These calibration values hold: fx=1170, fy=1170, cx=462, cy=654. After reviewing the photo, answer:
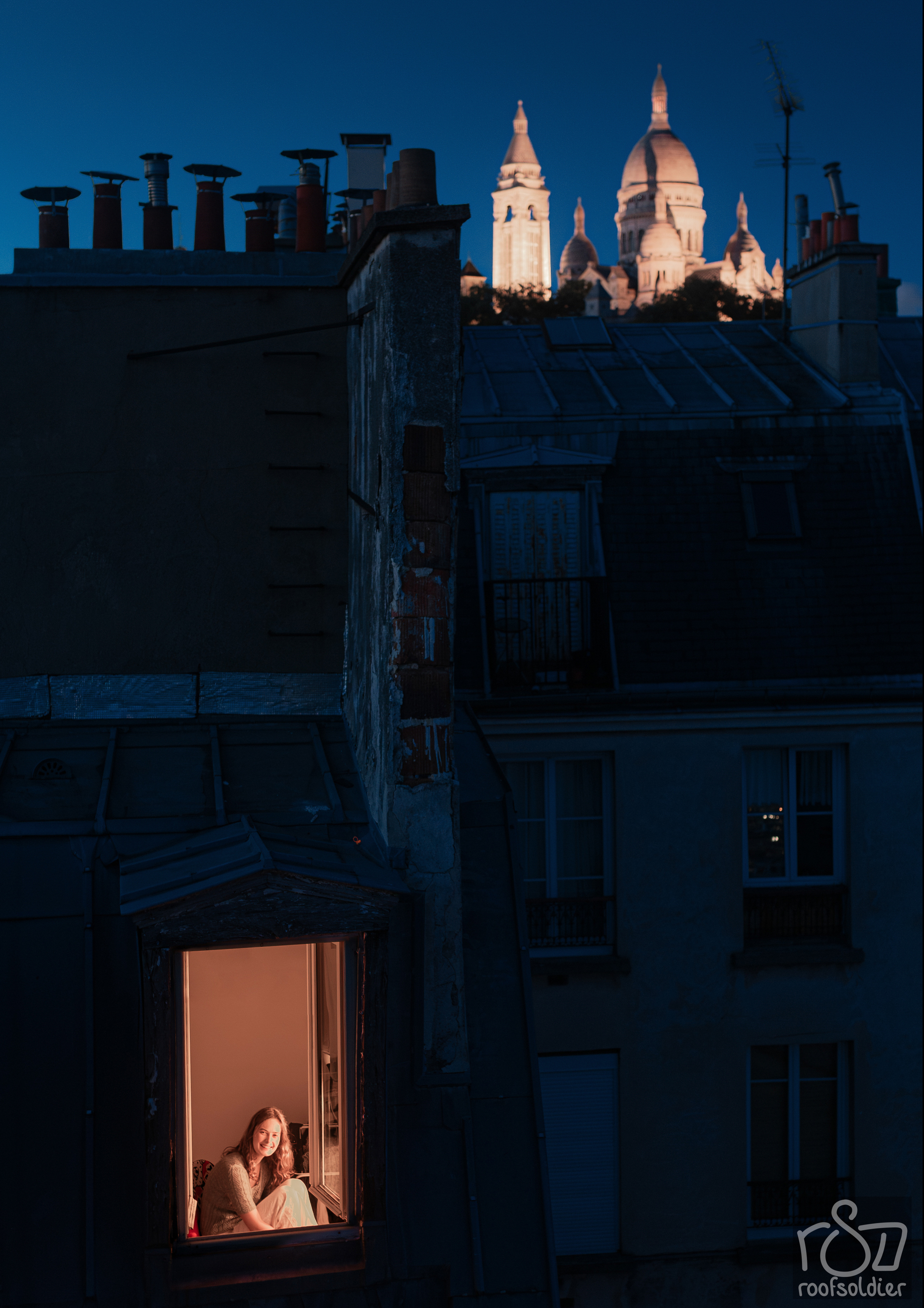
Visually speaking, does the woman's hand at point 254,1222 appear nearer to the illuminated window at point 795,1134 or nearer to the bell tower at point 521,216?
the illuminated window at point 795,1134

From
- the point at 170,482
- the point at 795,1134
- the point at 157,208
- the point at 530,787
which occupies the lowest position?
the point at 795,1134

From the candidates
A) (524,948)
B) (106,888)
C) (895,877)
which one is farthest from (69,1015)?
(895,877)

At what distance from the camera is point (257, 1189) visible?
532 centimetres

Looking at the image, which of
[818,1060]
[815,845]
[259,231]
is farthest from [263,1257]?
[818,1060]

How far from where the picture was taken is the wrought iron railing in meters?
11.7

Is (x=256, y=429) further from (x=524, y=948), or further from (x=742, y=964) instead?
(x=742, y=964)

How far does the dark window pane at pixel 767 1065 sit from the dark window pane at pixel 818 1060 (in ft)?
0.56

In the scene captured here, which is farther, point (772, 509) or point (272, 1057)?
point (772, 509)

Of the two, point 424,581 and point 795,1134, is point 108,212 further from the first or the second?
point 795,1134

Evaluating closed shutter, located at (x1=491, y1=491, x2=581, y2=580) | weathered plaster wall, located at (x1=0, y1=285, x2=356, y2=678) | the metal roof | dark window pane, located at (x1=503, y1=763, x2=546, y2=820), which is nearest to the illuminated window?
dark window pane, located at (x1=503, y1=763, x2=546, y2=820)

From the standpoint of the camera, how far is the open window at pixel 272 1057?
16.4ft

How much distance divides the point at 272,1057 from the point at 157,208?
5690mm

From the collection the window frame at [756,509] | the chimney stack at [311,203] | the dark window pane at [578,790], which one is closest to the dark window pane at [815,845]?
the dark window pane at [578,790]

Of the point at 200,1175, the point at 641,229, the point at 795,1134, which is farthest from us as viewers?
the point at 641,229
